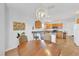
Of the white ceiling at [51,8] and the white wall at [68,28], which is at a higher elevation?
the white ceiling at [51,8]

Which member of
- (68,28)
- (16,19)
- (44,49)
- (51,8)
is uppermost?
(51,8)

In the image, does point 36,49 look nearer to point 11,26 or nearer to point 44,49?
point 44,49

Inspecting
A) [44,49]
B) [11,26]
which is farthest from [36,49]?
[11,26]

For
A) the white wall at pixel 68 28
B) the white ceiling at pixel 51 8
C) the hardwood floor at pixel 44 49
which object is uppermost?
the white ceiling at pixel 51 8

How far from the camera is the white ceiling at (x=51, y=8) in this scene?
1.50m

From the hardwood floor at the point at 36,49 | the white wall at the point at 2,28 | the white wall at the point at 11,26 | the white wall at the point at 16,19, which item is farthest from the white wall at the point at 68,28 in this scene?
the white wall at the point at 2,28

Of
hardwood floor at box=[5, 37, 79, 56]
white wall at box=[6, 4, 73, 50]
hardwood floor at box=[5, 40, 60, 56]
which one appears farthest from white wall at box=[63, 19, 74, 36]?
hardwood floor at box=[5, 40, 60, 56]

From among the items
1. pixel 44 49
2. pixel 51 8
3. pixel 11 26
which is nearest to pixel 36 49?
pixel 44 49

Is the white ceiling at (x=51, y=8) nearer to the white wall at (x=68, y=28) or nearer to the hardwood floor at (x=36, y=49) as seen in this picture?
the white wall at (x=68, y=28)

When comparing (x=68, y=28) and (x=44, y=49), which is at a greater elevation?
(x=68, y=28)

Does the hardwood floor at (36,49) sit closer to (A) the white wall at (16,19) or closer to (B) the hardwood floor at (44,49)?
(B) the hardwood floor at (44,49)

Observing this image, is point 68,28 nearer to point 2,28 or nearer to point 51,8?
point 51,8

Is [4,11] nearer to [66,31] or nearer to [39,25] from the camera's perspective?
[39,25]

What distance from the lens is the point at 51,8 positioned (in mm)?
1521
